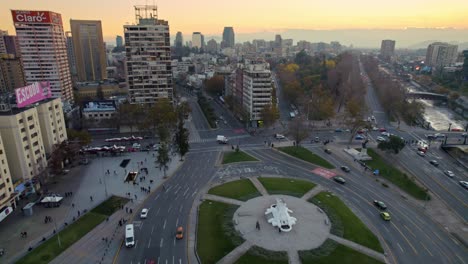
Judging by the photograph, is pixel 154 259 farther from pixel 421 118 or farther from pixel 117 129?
pixel 421 118

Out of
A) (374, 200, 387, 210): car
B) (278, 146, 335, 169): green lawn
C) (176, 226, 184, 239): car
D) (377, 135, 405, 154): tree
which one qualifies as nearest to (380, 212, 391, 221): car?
(374, 200, 387, 210): car

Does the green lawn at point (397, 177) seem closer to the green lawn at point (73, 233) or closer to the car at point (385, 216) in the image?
the car at point (385, 216)

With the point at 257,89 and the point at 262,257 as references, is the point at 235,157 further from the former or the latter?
the point at 262,257

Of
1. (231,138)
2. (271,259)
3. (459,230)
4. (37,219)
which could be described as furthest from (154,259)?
(231,138)

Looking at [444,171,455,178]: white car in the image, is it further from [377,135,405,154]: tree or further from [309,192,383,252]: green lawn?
[309,192,383,252]: green lawn

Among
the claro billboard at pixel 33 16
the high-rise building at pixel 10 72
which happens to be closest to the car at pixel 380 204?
the claro billboard at pixel 33 16

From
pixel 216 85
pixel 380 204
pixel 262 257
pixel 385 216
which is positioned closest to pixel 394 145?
pixel 380 204
